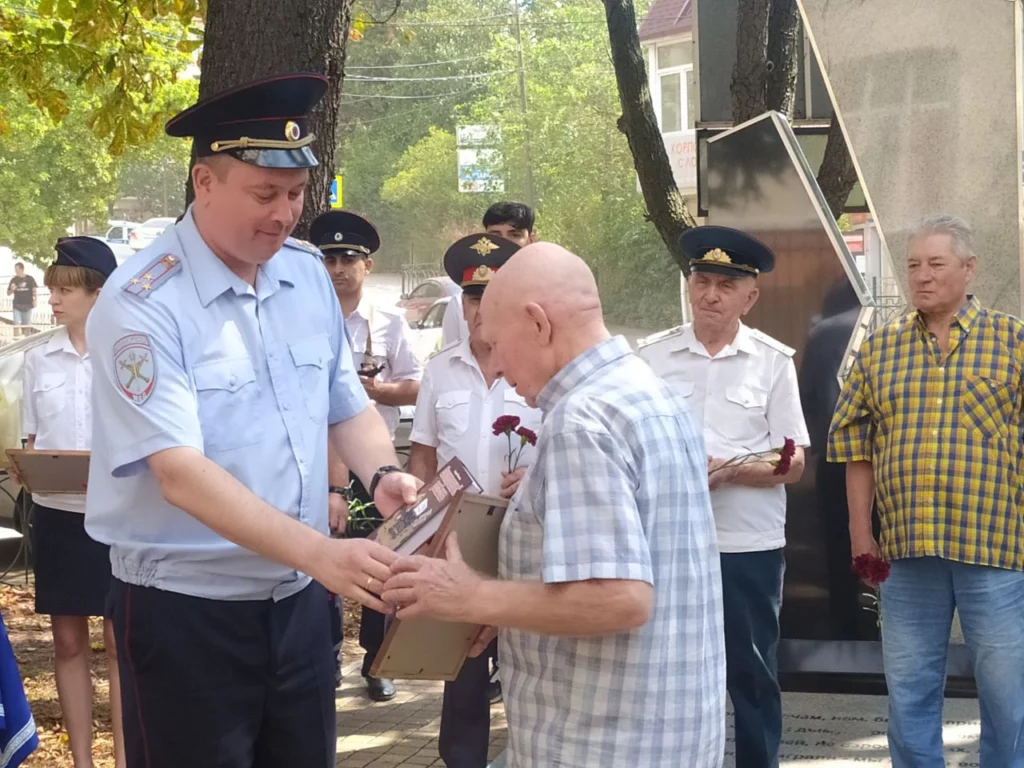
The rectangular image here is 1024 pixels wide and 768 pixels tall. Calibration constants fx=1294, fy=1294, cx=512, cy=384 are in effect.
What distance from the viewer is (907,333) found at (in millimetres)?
4539

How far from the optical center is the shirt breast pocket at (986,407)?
4355 mm

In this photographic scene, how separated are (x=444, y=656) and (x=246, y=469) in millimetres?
600

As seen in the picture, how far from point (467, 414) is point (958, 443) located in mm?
1726

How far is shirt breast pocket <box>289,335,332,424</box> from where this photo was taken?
3000 mm

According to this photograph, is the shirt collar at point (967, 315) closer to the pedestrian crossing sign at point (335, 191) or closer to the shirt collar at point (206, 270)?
the shirt collar at point (206, 270)

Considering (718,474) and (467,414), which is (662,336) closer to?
(718,474)

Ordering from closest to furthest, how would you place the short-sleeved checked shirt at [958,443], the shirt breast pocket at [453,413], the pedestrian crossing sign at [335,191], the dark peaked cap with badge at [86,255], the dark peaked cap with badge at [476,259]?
the short-sleeved checked shirt at [958,443], the shirt breast pocket at [453,413], the dark peaked cap with badge at [476,259], the dark peaked cap with badge at [86,255], the pedestrian crossing sign at [335,191]

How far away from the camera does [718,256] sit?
16.1ft

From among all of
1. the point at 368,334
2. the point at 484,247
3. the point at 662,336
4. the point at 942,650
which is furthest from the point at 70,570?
the point at 942,650

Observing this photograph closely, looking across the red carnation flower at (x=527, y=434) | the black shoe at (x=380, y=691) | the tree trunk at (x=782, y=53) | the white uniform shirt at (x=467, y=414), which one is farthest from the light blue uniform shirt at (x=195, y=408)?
the tree trunk at (x=782, y=53)

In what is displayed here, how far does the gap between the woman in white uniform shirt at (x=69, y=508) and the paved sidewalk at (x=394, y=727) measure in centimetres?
115

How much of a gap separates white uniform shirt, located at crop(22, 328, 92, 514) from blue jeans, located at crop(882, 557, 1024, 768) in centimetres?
314

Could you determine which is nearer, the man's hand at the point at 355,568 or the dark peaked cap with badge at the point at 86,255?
the man's hand at the point at 355,568

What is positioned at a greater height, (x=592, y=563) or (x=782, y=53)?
(x=782, y=53)
